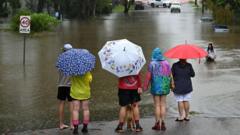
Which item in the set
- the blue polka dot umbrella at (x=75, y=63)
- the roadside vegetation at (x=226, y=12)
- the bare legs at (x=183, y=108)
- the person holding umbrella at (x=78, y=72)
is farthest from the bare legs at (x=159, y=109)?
the roadside vegetation at (x=226, y=12)

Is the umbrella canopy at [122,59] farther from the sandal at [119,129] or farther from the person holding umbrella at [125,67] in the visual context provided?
the sandal at [119,129]

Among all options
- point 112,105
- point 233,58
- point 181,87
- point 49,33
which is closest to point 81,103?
point 181,87

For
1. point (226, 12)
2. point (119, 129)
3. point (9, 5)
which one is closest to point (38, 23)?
point (226, 12)

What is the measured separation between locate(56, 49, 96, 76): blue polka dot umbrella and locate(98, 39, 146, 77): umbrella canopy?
25 cm

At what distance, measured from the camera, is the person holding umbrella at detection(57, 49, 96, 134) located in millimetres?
→ 9336

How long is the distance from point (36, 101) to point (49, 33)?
27.0m

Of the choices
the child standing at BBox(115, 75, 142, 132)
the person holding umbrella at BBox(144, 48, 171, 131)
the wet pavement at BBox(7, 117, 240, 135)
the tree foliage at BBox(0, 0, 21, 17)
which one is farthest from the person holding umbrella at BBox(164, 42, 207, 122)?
the tree foliage at BBox(0, 0, 21, 17)

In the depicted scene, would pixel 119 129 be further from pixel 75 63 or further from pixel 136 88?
pixel 75 63

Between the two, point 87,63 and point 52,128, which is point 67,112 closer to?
point 52,128

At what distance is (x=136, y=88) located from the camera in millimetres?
9594

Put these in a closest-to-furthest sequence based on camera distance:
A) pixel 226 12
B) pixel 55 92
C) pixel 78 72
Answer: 1. pixel 78 72
2. pixel 55 92
3. pixel 226 12

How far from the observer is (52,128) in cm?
1038

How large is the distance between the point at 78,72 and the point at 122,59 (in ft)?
2.44

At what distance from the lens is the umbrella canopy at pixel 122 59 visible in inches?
368
